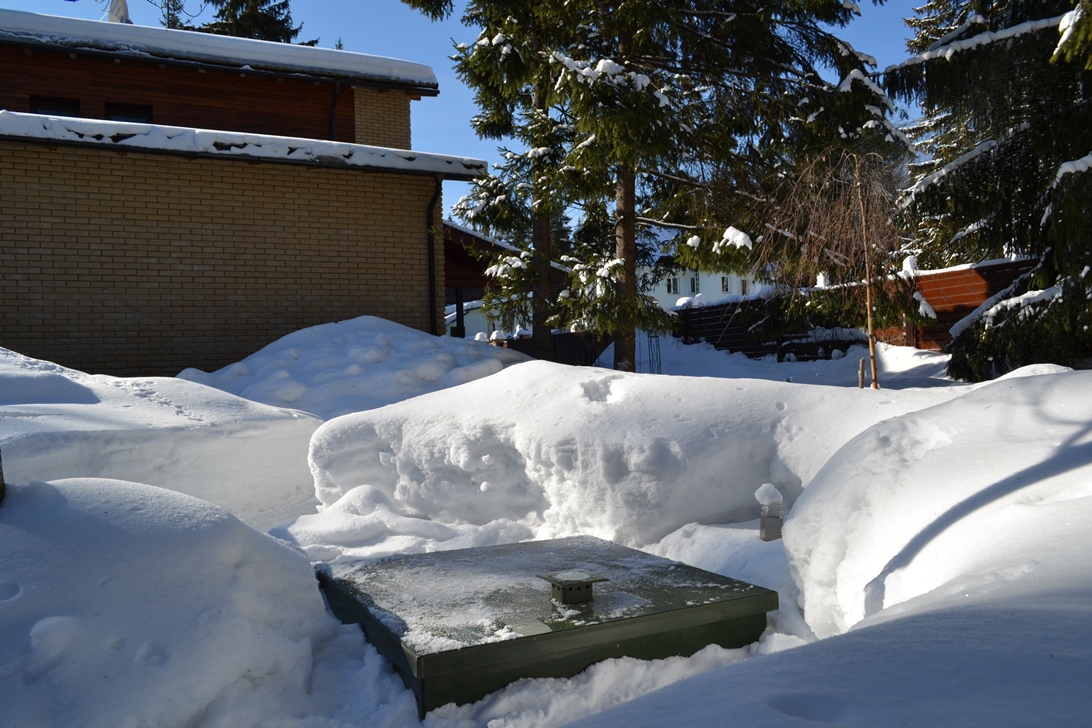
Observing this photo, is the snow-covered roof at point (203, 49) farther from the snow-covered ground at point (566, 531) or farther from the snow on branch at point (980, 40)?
the snow on branch at point (980, 40)

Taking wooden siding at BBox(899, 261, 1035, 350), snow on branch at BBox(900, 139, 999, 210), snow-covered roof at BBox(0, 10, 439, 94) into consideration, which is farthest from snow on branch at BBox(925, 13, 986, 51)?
snow-covered roof at BBox(0, 10, 439, 94)

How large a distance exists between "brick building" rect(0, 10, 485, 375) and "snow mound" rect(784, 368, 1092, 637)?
7509 mm

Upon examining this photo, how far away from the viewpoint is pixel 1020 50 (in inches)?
313

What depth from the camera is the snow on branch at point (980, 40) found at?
7.77 m

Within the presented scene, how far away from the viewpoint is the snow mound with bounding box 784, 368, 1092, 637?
2.43 m

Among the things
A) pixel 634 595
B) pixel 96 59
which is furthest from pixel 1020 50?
pixel 96 59

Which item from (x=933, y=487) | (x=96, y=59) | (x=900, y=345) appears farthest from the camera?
(x=900, y=345)

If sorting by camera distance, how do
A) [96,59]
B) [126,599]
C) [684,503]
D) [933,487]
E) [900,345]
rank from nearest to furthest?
[126,599], [933,487], [684,503], [96,59], [900,345]

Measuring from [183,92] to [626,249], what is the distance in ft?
22.3

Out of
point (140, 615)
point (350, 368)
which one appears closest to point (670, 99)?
point (350, 368)

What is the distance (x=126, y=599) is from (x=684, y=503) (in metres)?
2.96

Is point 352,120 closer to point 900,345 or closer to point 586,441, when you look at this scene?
point 586,441

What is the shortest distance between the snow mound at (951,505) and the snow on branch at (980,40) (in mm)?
5943

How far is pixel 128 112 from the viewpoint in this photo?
1099 centimetres
